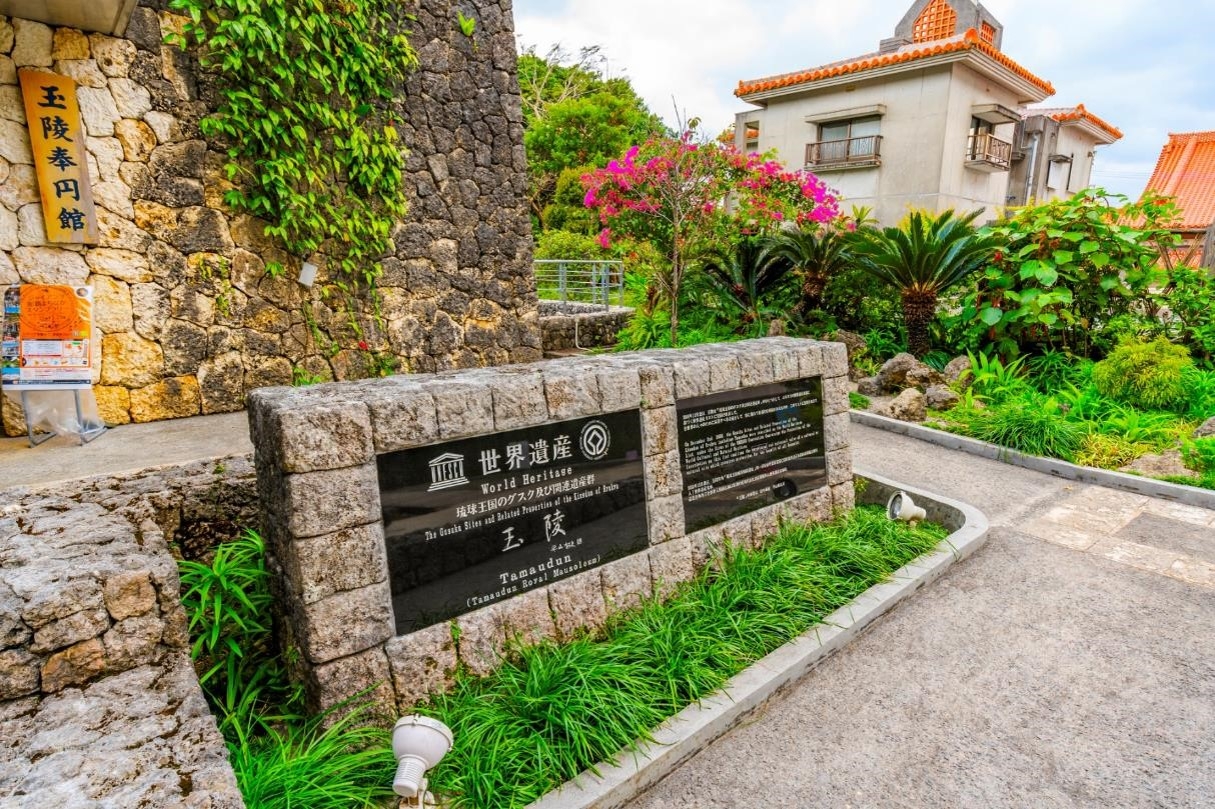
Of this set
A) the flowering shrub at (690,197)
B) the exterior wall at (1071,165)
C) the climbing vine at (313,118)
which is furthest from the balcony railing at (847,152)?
the climbing vine at (313,118)

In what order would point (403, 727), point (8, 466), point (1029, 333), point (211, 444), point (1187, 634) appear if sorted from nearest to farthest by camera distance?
point (403, 727)
point (1187, 634)
point (8, 466)
point (211, 444)
point (1029, 333)

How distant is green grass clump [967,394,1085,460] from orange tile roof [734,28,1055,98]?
1137 centimetres

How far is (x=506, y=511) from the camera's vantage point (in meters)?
2.86

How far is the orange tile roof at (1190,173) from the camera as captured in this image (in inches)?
716

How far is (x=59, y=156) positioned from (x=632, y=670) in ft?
17.4

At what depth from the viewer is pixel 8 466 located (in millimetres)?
3922

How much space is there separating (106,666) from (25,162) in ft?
14.7

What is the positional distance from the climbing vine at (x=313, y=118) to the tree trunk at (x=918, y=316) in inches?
238

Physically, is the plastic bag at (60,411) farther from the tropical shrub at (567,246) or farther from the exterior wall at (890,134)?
the exterior wall at (890,134)

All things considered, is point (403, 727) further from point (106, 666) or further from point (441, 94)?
point (441, 94)

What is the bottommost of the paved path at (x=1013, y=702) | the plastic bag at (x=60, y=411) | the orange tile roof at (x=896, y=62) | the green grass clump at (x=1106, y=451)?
the paved path at (x=1013, y=702)

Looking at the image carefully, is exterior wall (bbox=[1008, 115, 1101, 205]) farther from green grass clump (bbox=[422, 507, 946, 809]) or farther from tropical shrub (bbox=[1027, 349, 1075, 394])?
green grass clump (bbox=[422, 507, 946, 809])

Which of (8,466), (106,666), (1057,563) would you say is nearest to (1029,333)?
(1057,563)

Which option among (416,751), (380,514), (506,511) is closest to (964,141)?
(506,511)
